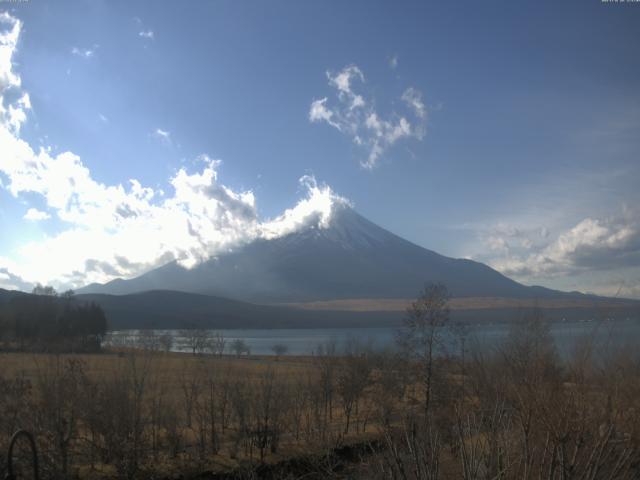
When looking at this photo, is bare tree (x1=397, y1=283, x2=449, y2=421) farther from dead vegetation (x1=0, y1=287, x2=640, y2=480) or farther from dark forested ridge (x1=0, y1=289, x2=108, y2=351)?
dark forested ridge (x1=0, y1=289, x2=108, y2=351)

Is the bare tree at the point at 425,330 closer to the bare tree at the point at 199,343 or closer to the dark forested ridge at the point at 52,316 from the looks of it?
the dark forested ridge at the point at 52,316

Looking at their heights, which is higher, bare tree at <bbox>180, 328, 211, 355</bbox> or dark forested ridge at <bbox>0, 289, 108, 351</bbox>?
dark forested ridge at <bbox>0, 289, 108, 351</bbox>

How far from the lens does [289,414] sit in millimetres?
20031

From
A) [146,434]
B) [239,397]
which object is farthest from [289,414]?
[146,434]

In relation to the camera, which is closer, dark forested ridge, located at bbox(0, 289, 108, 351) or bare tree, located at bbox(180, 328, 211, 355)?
dark forested ridge, located at bbox(0, 289, 108, 351)

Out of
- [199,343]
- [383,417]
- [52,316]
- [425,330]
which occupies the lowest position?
[199,343]

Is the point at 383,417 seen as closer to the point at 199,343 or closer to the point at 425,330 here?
the point at 425,330

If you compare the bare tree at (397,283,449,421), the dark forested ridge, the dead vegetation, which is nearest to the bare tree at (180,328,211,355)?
the dark forested ridge

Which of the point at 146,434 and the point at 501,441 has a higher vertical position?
the point at 501,441

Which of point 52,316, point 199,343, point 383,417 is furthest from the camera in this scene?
point 199,343

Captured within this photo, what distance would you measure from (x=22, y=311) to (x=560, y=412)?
7333 cm

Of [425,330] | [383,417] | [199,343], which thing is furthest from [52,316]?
[383,417]

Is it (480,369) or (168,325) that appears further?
(168,325)

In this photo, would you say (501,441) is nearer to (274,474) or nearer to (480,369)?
(480,369)
